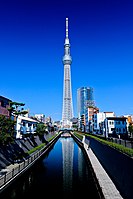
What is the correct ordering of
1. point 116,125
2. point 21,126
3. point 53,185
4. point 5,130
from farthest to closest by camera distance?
point 116,125, point 21,126, point 5,130, point 53,185

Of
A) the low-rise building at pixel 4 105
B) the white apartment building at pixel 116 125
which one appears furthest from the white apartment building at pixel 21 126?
the white apartment building at pixel 116 125

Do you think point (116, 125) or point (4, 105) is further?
point (116, 125)

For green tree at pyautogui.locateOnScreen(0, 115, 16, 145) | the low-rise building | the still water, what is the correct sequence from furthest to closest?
1. the low-rise building
2. green tree at pyautogui.locateOnScreen(0, 115, 16, 145)
3. the still water

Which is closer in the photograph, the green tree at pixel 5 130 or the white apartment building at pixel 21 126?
the green tree at pixel 5 130

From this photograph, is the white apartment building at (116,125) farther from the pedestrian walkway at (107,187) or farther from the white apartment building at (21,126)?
the pedestrian walkway at (107,187)

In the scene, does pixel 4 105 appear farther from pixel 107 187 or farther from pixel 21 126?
pixel 107 187

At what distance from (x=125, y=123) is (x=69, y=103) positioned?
131 m

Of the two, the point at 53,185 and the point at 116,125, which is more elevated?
the point at 116,125

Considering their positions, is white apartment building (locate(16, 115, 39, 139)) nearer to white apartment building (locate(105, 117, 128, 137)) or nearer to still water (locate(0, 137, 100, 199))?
still water (locate(0, 137, 100, 199))

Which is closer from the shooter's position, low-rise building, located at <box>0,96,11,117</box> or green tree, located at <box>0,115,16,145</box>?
green tree, located at <box>0,115,16,145</box>

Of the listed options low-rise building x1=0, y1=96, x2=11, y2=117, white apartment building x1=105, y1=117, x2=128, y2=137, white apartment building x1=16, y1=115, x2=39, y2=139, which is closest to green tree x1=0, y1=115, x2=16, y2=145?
low-rise building x1=0, y1=96, x2=11, y2=117

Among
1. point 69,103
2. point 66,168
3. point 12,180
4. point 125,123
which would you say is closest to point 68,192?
point 12,180

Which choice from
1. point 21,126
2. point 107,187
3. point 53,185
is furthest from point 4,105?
point 107,187

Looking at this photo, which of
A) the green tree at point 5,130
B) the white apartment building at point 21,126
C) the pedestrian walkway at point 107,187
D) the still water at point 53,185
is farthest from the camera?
the white apartment building at point 21,126
